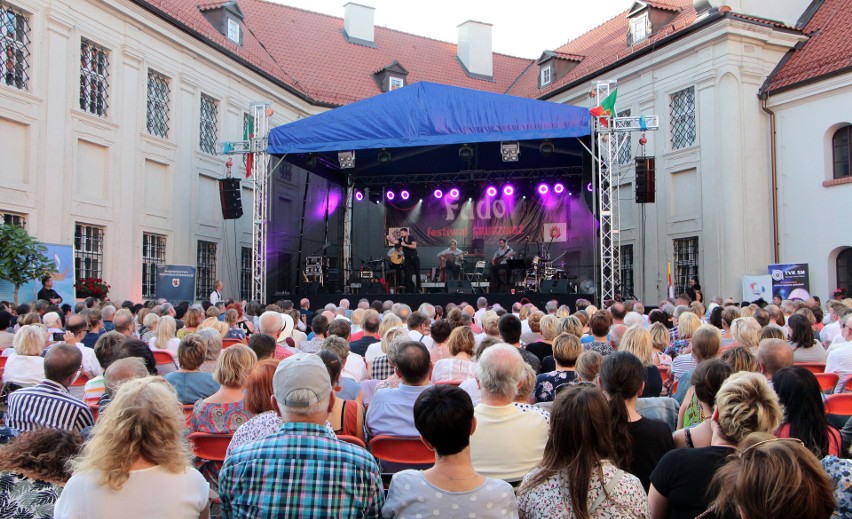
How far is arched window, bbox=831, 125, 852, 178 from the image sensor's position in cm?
1636

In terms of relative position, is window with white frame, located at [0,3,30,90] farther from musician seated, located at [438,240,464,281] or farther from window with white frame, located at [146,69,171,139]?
musician seated, located at [438,240,464,281]

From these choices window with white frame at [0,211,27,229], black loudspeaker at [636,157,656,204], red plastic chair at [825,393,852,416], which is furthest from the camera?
black loudspeaker at [636,157,656,204]

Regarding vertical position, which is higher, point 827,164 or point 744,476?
point 827,164

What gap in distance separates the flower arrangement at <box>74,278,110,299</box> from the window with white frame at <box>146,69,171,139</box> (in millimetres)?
4693

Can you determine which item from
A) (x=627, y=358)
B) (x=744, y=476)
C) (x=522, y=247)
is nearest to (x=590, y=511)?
(x=744, y=476)

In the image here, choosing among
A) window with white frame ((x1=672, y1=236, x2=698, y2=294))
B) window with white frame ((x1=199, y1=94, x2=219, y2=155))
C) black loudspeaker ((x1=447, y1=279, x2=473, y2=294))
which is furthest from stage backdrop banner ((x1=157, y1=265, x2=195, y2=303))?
window with white frame ((x1=672, y1=236, x2=698, y2=294))

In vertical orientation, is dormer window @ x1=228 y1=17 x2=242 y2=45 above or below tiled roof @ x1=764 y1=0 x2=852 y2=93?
above

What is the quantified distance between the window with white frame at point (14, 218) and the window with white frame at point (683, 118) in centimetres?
1584

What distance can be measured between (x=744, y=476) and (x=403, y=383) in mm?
2501

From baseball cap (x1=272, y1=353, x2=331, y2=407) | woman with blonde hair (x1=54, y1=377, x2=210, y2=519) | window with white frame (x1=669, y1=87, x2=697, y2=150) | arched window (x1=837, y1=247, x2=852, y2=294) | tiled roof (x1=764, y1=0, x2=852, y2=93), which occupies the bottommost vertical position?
woman with blonde hair (x1=54, y1=377, x2=210, y2=519)

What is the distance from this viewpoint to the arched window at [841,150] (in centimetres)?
1636

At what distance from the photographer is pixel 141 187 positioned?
17.3 meters

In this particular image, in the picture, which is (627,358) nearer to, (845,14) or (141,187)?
(141,187)

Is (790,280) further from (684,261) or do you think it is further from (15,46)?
(15,46)
